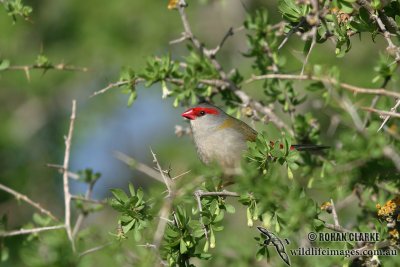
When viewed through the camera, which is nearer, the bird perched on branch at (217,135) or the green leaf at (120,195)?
the green leaf at (120,195)

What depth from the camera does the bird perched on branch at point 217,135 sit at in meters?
6.15

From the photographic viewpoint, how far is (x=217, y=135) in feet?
21.0

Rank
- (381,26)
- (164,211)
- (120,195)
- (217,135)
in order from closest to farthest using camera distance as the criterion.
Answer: (164,211)
(120,195)
(381,26)
(217,135)

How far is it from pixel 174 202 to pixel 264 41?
248 centimetres

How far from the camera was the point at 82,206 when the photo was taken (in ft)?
17.6

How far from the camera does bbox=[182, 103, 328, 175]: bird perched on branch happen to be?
6.15 m

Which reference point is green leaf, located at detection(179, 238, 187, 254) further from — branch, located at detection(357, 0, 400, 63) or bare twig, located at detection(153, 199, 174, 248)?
branch, located at detection(357, 0, 400, 63)

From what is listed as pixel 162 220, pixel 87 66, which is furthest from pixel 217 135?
pixel 87 66

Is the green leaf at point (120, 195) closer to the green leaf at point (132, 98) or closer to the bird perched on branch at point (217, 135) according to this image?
the green leaf at point (132, 98)

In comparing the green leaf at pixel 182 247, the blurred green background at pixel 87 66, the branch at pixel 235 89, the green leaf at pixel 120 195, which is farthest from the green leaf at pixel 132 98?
the blurred green background at pixel 87 66

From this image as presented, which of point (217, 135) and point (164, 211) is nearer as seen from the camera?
point (164, 211)

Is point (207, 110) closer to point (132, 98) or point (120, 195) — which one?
point (132, 98)

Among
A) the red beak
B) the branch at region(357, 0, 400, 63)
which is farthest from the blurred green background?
the branch at region(357, 0, 400, 63)

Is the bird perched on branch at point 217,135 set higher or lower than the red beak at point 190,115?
lower
